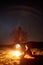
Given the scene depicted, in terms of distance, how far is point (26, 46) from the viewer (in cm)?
1033

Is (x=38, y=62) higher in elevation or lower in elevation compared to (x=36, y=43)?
lower

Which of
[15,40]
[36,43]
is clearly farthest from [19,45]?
[36,43]

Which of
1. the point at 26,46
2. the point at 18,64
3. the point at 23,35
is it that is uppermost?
the point at 23,35

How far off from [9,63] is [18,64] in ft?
1.60

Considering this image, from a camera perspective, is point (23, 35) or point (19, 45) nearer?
point (19, 45)

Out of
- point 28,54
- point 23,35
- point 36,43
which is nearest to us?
point 28,54

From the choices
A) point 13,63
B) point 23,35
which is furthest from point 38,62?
point 23,35

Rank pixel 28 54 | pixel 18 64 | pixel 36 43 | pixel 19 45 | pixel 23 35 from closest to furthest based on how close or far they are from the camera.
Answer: pixel 18 64 < pixel 28 54 < pixel 19 45 < pixel 23 35 < pixel 36 43

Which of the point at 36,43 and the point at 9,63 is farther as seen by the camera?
the point at 36,43

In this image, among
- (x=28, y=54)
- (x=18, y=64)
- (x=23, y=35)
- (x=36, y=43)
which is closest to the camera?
(x=18, y=64)

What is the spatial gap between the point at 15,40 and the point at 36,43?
2243 mm

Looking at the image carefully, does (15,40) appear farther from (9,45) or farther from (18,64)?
(18,64)

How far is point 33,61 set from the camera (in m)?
7.83

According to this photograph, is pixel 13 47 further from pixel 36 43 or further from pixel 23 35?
pixel 36 43
